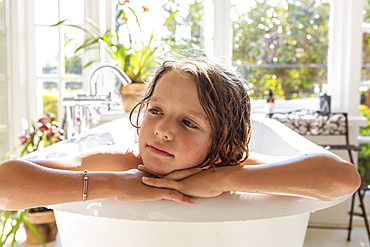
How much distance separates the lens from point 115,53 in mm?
3102

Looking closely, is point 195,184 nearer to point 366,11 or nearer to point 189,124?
point 189,124

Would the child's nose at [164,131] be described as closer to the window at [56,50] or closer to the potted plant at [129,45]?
the potted plant at [129,45]

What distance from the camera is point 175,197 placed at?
41.0 inches

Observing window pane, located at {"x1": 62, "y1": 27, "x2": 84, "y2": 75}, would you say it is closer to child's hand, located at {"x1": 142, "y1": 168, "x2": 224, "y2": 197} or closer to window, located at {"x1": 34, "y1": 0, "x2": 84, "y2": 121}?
window, located at {"x1": 34, "y1": 0, "x2": 84, "y2": 121}

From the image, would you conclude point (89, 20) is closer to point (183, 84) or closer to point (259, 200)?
point (183, 84)

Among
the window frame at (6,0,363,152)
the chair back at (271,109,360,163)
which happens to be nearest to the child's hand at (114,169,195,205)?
the chair back at (271,109,360,163)

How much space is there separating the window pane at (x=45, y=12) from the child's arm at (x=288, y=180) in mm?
2478

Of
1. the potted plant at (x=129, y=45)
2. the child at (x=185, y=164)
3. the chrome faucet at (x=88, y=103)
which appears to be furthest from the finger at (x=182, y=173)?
the potted plant at (x=129, y=45)

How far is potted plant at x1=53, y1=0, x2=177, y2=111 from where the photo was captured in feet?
10.1

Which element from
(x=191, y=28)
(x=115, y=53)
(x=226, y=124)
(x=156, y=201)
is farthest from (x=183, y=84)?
(x=191, y=28)

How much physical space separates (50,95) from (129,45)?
0.61 metres

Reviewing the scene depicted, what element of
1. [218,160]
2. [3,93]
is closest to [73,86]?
[3,93]

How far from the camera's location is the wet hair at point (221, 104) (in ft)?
4.06

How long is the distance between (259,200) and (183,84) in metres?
0.33
